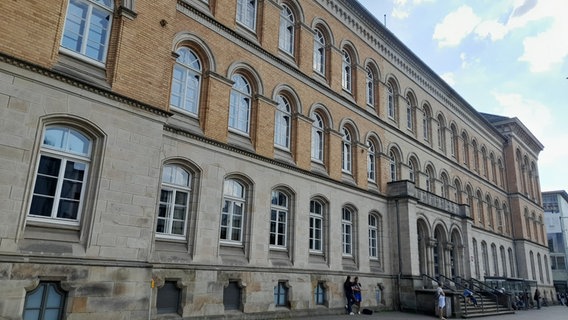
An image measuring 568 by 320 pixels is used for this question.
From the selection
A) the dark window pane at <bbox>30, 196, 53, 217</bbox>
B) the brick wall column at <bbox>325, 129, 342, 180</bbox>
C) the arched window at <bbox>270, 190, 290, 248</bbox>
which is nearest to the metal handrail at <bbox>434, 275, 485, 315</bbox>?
the brick wall column at <bbox>325, 129, 342, 180</bbox>

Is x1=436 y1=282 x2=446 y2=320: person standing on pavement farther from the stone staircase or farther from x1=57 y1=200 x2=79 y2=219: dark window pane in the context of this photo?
x1=57 y1=200 x2=79 y2=219: dark window pane

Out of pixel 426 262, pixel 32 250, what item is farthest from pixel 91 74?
pixel 426 262

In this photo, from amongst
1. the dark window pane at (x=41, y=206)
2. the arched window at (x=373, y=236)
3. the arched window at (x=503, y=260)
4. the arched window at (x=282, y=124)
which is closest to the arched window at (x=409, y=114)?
the arched window at (x=373, y=236)

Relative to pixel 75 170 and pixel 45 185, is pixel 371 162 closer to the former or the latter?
pixel 75 170

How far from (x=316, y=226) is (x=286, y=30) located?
8.76 metres

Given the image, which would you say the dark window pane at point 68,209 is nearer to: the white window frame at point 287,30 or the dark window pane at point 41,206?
the dark window pane at point 41,206

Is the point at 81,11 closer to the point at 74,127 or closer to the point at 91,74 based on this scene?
the point at 91,74

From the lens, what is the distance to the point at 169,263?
1230 cm

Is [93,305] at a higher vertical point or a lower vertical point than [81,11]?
lower

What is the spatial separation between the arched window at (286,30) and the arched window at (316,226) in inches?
271

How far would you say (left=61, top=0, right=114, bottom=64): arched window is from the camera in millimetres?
10766

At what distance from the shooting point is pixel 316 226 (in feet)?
61.2

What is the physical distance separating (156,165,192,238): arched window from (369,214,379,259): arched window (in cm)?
1153

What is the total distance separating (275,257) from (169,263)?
191 inches
